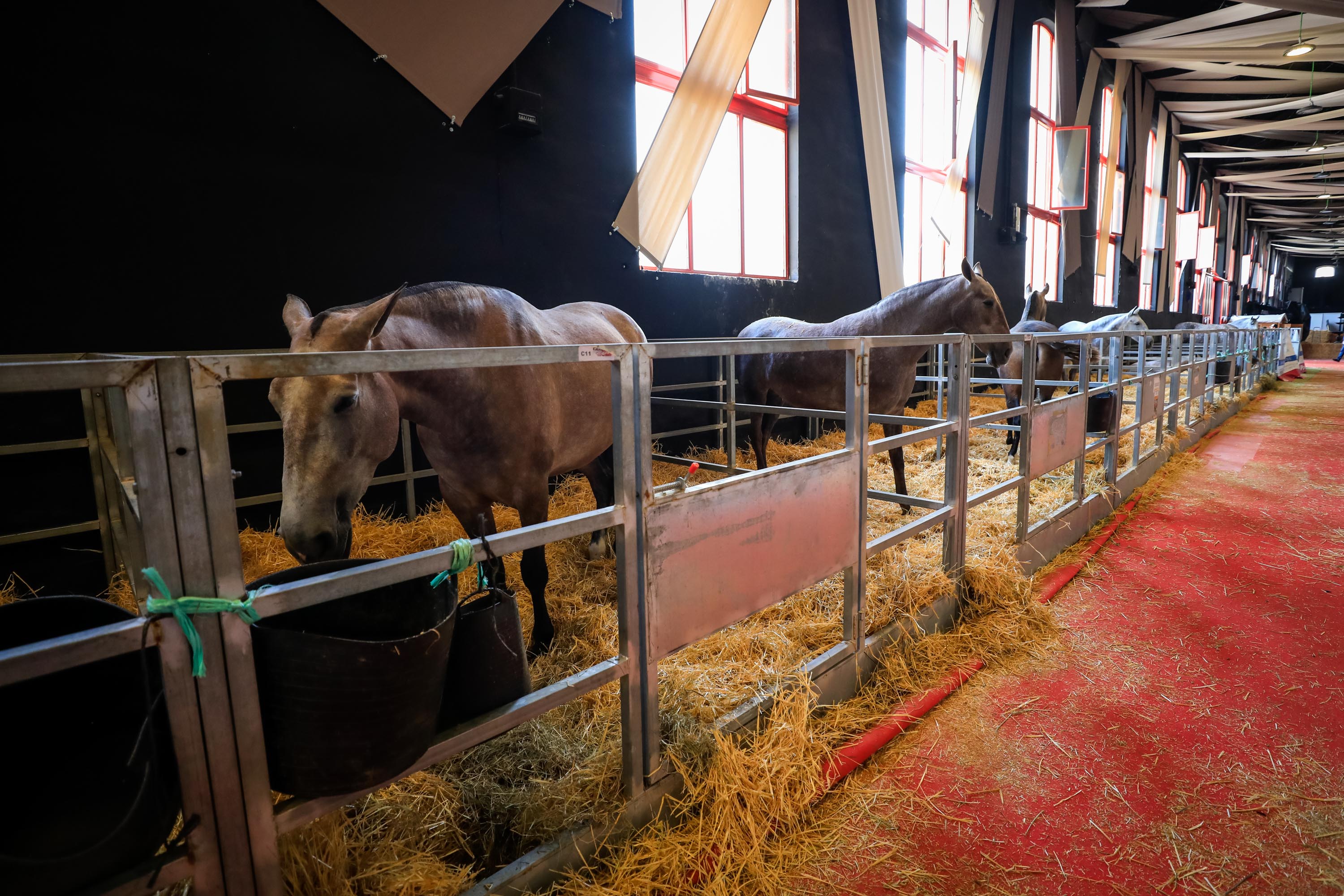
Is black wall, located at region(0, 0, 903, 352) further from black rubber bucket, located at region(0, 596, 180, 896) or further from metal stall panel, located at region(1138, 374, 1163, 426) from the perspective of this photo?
metal stall panel, located at region(1138, 374, 1163, 426)

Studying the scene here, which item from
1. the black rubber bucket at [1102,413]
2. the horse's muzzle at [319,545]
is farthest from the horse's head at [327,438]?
the black rubber bucket at [1102,413]

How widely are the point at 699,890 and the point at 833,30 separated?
8.05 metres

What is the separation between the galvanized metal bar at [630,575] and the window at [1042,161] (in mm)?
12756

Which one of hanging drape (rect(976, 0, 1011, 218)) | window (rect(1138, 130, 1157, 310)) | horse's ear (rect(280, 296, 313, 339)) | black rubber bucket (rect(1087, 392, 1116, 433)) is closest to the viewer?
horse's ear (rect(280, 296, 313, 339))

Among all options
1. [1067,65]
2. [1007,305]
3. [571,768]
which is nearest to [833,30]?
[1007,305]

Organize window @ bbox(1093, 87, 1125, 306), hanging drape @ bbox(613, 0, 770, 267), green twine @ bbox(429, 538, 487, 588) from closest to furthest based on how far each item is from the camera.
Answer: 1. green twine @ bbox(429, 538, 487, 588)
2. hanging drape @ bbox(613, 0, 770, 267)
3. window @ bbox(1093, 87, 1125, 306)

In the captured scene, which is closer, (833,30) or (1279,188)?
(833,30)

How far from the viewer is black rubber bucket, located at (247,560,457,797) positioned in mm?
983

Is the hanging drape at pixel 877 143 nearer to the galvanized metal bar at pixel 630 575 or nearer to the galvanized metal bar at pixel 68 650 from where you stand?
the galvanized metal bar at pixel 630 575

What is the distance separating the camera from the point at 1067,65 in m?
12.7

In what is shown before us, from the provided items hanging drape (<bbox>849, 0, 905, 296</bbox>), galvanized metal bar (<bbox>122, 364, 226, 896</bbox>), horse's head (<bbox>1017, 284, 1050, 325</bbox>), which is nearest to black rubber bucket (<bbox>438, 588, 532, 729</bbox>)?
galvanized metal bar (<bbox>122, 364, 226, 896</bbox>)

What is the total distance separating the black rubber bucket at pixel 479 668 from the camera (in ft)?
4.26

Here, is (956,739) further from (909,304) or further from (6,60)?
(6,60)

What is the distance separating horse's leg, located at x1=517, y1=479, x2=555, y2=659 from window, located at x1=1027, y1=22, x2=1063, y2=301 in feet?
40.5
